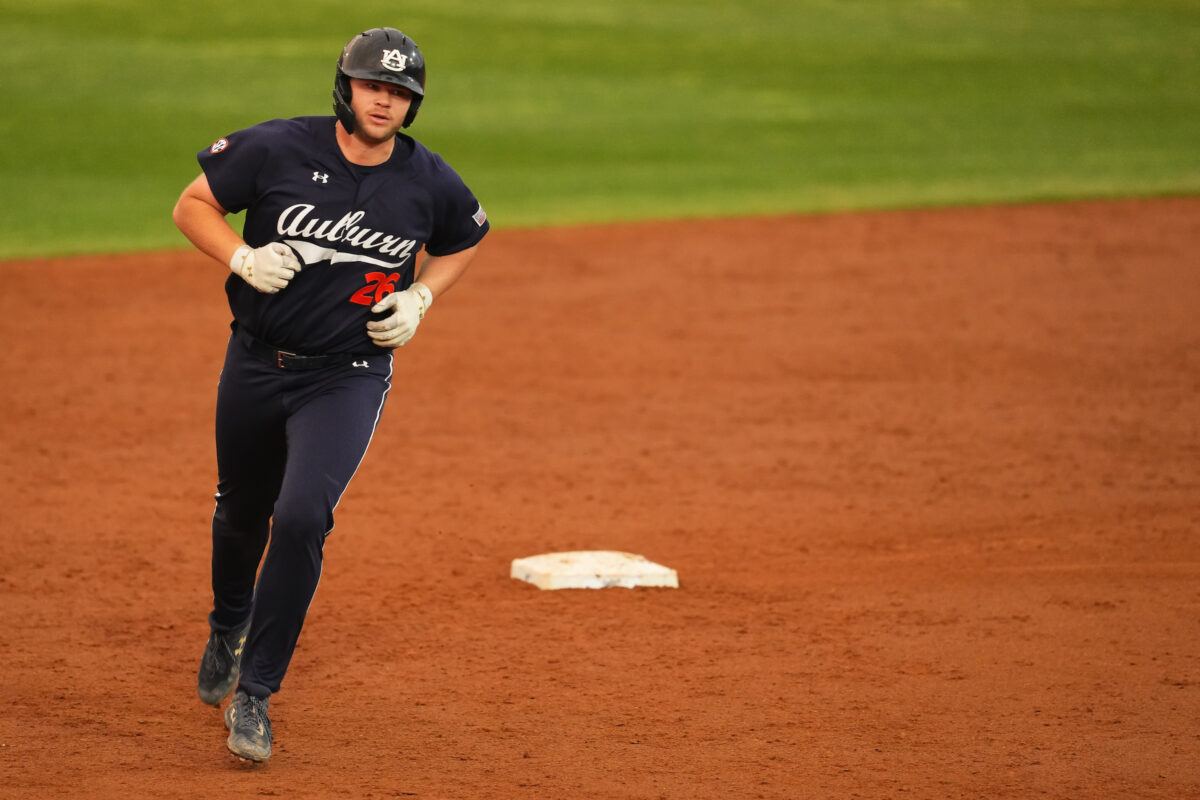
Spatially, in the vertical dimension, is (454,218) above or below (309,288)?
above

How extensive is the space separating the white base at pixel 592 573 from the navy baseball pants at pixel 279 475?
1.50 m

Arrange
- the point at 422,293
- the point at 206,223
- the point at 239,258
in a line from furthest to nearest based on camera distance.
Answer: the point at 422,293
the point at 206,223
the point at 239,258

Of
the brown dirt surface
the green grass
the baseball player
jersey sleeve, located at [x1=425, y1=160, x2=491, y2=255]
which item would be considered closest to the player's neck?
the baseball player

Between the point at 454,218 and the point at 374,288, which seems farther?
the point at 454,218

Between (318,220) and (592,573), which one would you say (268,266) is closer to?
(318,220)

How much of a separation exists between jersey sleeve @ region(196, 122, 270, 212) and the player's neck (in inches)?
9.7

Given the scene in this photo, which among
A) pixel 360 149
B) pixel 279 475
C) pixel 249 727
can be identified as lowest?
pixel 249 727

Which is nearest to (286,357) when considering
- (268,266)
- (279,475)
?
(268,266)

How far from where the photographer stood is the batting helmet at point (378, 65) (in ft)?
15.4

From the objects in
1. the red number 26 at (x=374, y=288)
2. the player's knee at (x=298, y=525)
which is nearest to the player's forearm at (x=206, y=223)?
the red number 26 at (x=374, y=288)

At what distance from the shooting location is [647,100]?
20969 mm

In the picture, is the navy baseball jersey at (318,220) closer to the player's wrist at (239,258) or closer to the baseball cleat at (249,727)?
the player's wrist at (239,258)

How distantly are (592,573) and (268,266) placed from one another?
235cm

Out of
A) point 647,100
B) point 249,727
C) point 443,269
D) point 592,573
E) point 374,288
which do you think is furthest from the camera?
point 647,100
